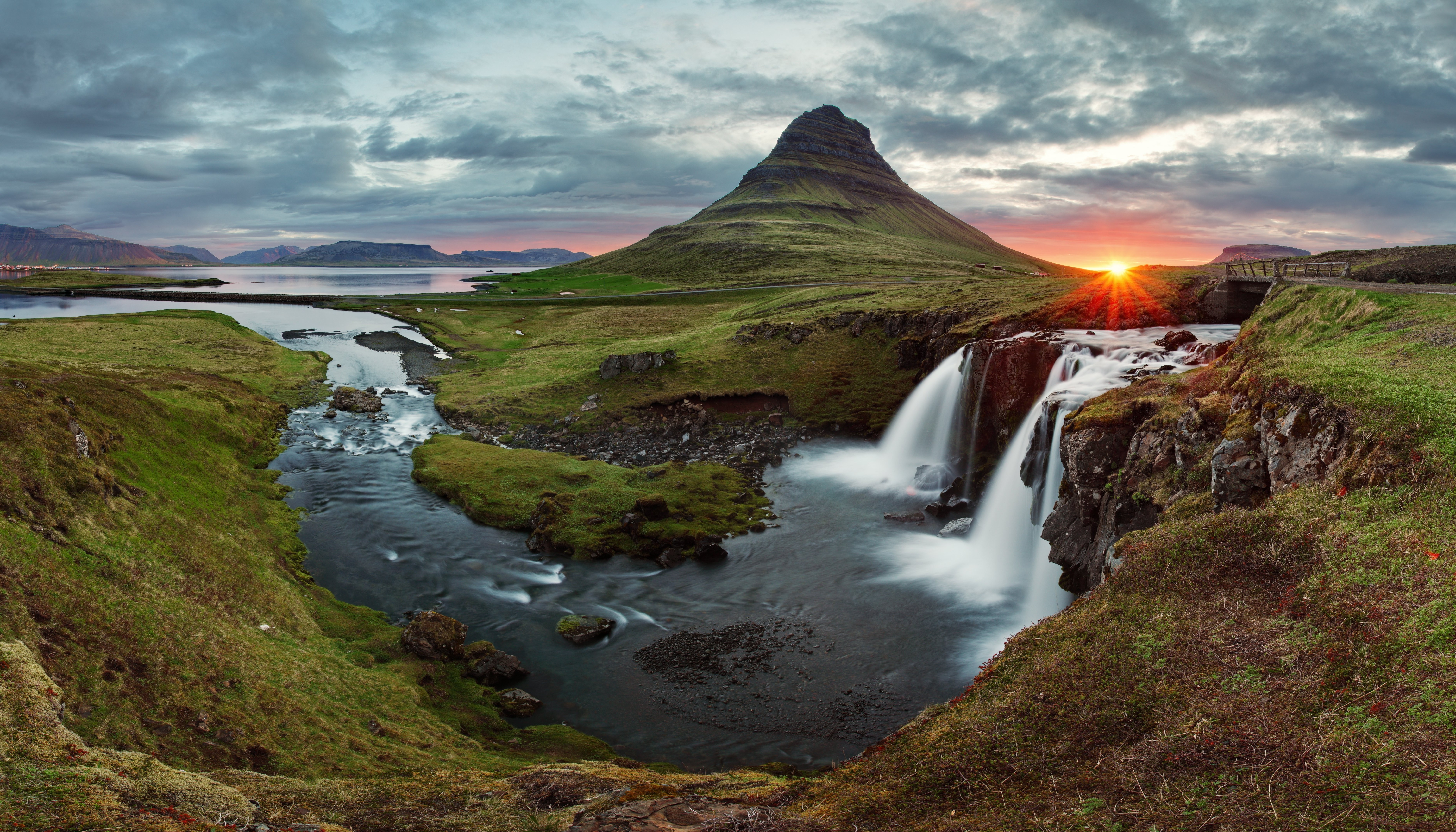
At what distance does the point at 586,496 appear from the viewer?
40.2 metres

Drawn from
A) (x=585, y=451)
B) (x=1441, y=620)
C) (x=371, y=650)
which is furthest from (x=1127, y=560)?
(x=585, y=451)

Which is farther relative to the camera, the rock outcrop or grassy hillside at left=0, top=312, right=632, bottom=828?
the rock outcrop

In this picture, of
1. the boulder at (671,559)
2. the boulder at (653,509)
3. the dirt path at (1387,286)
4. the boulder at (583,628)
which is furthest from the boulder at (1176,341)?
the boulder at (583,628)

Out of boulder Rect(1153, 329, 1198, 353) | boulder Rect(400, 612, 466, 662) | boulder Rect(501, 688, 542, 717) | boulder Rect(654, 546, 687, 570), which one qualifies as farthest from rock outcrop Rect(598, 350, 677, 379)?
boulder Rect(501, 688, 542, 717)

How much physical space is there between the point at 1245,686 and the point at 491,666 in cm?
2233

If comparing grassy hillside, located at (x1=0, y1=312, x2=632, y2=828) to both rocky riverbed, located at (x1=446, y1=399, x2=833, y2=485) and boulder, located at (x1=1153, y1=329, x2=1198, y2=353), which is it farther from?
boulder, located at (x1=1153, y1=329, x2=1198, y2=353)

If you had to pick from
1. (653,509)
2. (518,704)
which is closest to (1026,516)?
(653,509)

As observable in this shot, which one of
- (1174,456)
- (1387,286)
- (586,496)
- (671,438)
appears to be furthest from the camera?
(671,438)

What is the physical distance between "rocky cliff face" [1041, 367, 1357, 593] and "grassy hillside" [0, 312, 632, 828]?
64.5ft

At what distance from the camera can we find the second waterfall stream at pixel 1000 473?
30969 millimetres

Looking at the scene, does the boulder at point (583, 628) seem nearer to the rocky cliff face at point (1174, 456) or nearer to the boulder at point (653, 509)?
the boulder at point (653, 509)

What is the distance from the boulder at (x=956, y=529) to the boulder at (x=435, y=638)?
24.9 meters

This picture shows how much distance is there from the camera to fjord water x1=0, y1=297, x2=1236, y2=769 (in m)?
23.1

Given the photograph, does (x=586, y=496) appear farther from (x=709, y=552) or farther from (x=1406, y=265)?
(x=1406, y=265)
